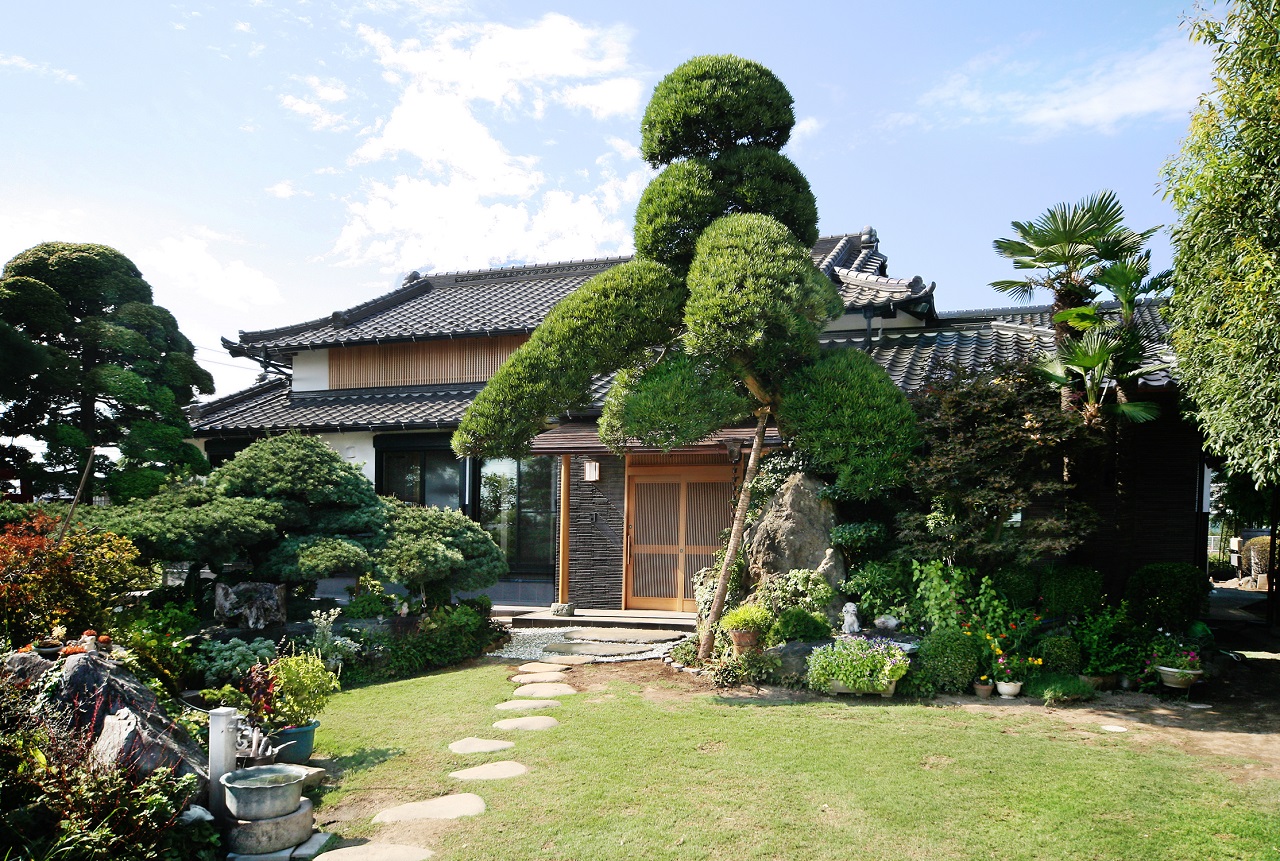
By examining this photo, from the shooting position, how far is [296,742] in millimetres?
5758

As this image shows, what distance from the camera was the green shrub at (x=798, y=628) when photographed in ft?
28.2

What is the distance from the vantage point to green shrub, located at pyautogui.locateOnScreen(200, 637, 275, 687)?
22.9 ft

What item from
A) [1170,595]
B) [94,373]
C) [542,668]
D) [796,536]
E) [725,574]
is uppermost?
[94,373]

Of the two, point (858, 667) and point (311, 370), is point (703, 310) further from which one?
point (311, 370)

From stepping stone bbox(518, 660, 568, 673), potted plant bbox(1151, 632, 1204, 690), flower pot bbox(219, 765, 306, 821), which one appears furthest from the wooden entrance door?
flower pot bbox(219, 765, 306, 821)

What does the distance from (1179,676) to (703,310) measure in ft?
18.2

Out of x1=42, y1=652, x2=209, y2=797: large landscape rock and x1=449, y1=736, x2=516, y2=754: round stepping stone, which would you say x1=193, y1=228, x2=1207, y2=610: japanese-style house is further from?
x1=42, y1=652, x2=209, y2=797: large landscape rock

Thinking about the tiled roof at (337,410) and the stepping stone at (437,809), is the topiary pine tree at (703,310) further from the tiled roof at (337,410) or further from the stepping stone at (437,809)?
the tiled roof at (337,410)

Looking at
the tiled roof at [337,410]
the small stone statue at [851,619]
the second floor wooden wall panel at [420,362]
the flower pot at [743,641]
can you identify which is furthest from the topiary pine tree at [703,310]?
the second floor wooden wall panel at [420,362]

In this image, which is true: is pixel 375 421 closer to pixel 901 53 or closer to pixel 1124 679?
pixel 901 53

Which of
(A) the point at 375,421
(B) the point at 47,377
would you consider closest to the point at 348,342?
(A) the point at 375,421

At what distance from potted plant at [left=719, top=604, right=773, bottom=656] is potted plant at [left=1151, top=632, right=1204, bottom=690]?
3.64 meters

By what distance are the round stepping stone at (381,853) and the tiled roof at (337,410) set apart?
9.82 metres

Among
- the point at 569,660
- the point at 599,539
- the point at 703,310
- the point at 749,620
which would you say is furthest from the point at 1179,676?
the point at 599,539
